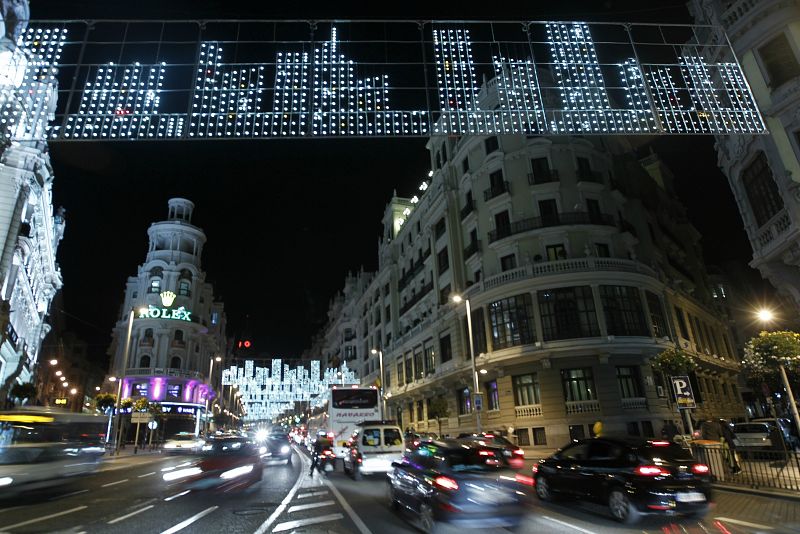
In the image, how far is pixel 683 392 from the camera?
15000mm

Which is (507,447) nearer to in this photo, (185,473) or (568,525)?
(568,525)

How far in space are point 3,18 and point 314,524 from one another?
4100cm

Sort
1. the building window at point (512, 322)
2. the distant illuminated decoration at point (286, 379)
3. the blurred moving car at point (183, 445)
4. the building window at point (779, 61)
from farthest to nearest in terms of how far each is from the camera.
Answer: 1. the distant illuminated decoration at point (286, 379)
2. the blurred moving car at point (183, 445)
3. the building window at point (512, 322)
4. the building window at point (779, 61)

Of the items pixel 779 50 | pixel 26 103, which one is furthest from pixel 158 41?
pixel 779 50

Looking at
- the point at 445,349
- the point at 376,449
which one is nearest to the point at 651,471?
the point at 376,449

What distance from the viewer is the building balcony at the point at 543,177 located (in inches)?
1247

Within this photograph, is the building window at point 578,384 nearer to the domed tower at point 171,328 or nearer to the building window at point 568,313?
the building window at point 568,313

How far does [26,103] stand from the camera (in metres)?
13.0

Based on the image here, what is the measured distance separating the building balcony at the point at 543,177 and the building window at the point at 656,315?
32.5 feet

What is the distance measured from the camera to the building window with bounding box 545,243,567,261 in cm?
3038

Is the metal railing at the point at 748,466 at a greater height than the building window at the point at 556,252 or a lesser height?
lesser

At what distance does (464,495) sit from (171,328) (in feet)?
218

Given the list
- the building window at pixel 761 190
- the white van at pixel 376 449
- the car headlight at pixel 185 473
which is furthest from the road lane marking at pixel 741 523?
the building window at pixel 761 190

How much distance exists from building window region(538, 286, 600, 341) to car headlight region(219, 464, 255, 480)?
19.8 meters
